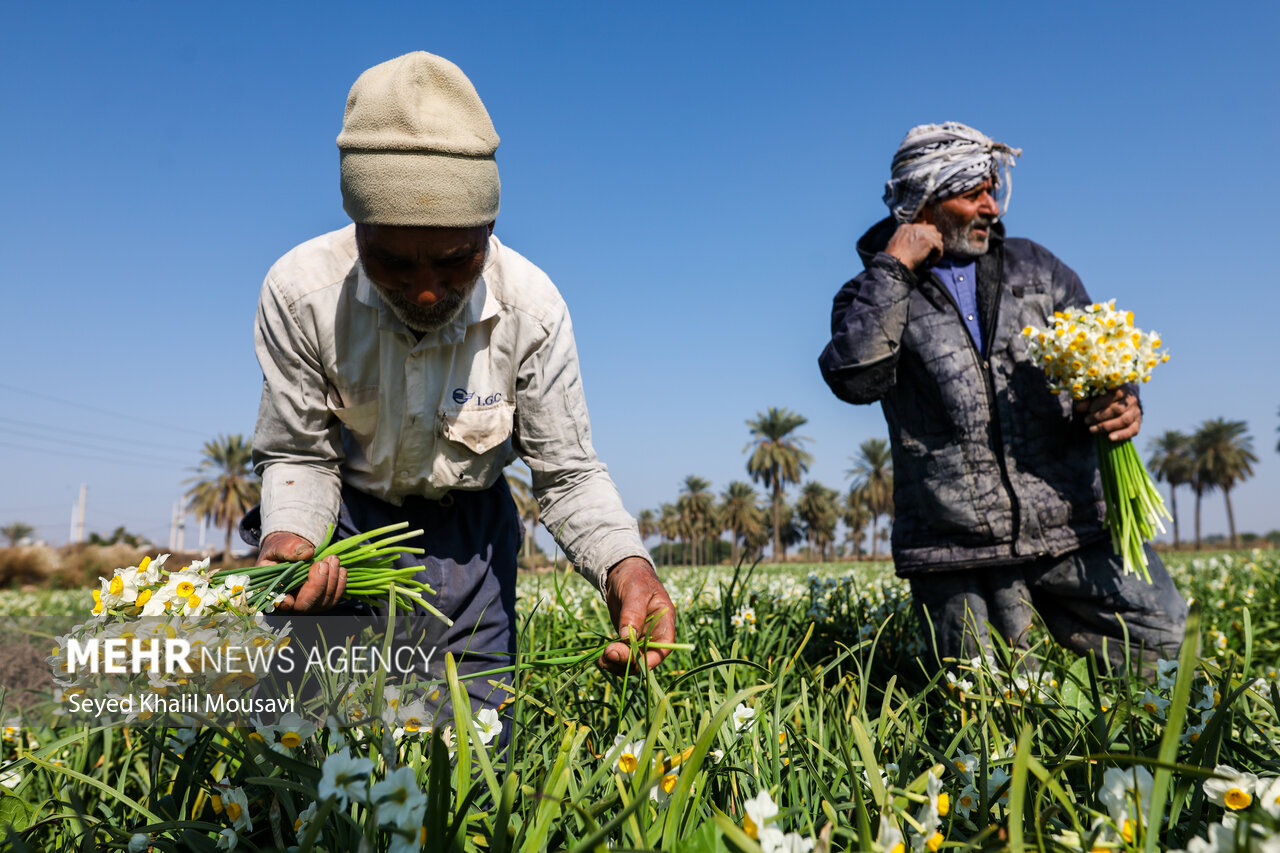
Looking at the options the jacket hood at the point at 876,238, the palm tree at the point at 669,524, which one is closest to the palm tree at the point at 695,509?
the palm tree at the point at 669,524

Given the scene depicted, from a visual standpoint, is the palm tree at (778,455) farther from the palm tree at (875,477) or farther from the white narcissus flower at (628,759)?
the white narcissus flower at (628,759)

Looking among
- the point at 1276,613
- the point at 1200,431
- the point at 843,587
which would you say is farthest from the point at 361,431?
the point at 1200,431

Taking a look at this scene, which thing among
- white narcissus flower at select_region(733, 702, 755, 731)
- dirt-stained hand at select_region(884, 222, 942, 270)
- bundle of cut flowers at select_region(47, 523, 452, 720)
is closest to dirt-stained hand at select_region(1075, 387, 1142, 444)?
dirt-stained hand at select_region(884, 222, 942, 270)

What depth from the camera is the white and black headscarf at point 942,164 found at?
10.7ft

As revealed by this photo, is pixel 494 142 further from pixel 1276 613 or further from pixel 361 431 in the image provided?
pixel 1276 613

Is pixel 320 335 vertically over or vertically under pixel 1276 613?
over

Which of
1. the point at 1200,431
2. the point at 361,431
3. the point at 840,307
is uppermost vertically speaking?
the point at 1200,431

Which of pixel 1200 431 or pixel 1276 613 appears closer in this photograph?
pixel 1276 613

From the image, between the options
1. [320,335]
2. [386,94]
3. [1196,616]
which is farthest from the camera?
[320,335]

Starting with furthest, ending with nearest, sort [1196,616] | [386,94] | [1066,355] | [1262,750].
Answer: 1. [1066,355]
2. [386,94]
3. [1262,750]
4. [1196,616]

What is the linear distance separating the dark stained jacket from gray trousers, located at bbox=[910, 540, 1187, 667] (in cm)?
11

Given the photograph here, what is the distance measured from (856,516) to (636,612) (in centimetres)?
6933

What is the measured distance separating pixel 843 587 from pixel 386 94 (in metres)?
3.61

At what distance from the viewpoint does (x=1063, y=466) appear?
315 centimetres
